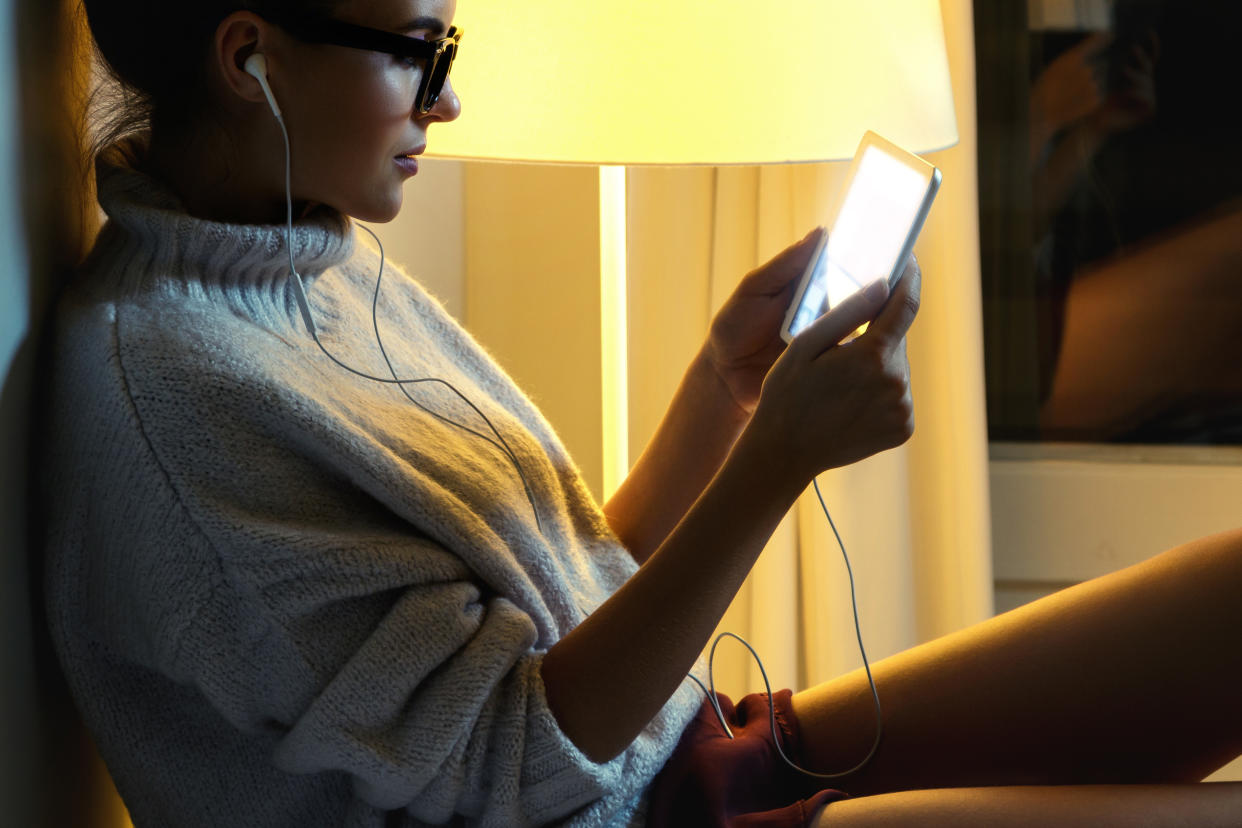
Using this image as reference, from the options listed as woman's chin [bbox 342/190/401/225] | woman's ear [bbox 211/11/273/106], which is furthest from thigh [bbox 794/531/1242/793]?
woman's ear [bbox 211/11/273/106]

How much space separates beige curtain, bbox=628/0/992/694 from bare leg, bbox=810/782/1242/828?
0.65 m

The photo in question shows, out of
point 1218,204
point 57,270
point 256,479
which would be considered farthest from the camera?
point 1218,204

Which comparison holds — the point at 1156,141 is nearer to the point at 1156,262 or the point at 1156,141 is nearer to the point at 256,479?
the point at 1156,262

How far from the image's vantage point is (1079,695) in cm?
84

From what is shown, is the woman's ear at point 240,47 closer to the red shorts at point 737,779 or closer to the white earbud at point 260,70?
the white earbud at point 260,70

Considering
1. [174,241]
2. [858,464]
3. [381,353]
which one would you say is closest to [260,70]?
[174,241]

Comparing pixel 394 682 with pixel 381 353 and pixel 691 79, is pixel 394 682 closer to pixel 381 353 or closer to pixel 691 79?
pixel 381 353

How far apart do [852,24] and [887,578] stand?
2.43 ft

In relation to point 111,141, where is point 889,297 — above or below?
below

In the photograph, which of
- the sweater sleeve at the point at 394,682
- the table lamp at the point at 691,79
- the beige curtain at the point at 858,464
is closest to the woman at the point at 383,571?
the sweater sleeve at the point at 394,682

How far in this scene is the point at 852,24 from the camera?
905 mm

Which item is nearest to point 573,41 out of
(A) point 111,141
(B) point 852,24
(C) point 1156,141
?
(B) point 852,24

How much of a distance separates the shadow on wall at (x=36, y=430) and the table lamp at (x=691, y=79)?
305mm

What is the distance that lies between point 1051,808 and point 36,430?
683mm
